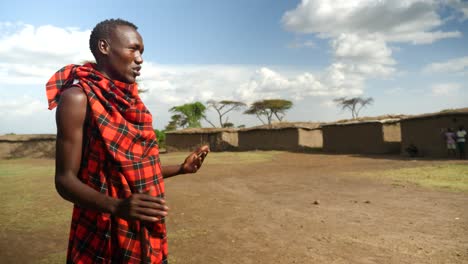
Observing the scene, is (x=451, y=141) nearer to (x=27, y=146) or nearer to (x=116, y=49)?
(x=116, y=49)

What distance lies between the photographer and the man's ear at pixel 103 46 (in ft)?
4.81

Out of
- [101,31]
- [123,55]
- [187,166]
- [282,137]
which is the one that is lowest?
[187,166]

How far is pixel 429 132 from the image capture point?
14.7 metres

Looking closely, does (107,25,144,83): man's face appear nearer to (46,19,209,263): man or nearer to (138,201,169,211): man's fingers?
(46,19,209,263): man

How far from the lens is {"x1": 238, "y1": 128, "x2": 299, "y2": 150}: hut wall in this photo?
71.4ft

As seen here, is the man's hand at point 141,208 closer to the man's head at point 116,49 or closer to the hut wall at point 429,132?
the man's head at point 116,49

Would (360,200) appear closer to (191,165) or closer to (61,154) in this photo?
(191,165)

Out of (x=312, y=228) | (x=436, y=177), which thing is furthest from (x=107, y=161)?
(x=436, y=177)

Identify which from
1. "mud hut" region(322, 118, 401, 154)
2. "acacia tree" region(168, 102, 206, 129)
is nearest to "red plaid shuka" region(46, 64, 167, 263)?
"mud hut" region(322, 118, 401, 154)

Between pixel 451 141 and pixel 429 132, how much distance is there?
4.48ft

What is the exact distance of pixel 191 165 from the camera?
184 centimetres

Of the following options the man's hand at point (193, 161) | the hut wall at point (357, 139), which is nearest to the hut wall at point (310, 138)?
the hut wall at point (357, 139)

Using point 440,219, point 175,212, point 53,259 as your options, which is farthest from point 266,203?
point 53,259

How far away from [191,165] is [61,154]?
0.69 meters
